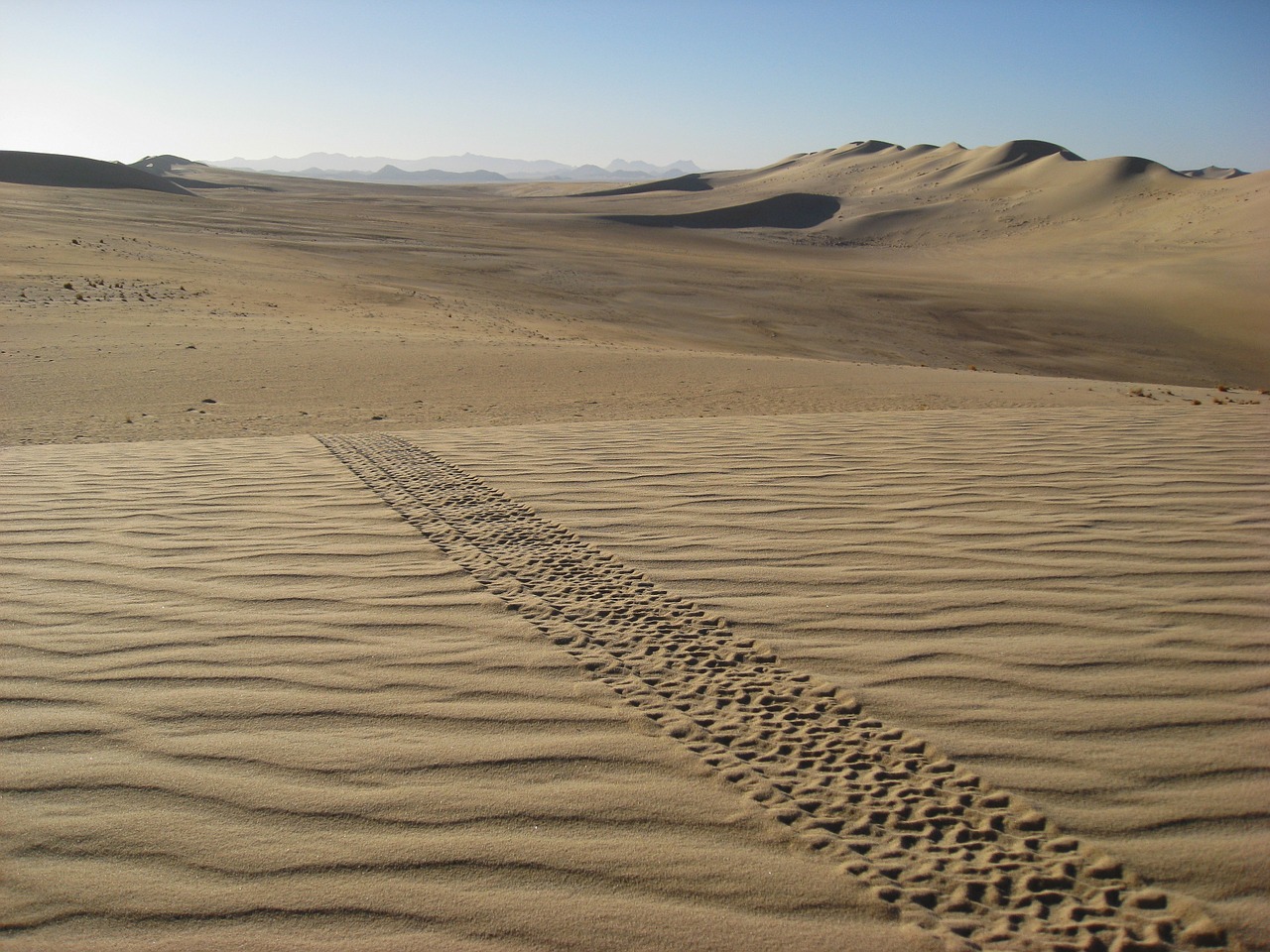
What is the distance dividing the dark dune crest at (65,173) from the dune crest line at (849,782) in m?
52.7

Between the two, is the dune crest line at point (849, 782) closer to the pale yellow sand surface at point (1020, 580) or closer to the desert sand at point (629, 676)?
the desert sand at point (629, 676)

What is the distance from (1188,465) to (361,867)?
18.6 feet

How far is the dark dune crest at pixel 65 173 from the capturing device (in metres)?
50.4

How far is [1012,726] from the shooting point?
115 inches

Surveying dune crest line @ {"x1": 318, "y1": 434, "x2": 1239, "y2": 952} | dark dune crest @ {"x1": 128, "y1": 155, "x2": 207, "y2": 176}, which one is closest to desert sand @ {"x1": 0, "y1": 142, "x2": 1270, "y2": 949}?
dune crest line @ {"x1": 318, "y1": 434, "x2": 1239, "y2": 952}

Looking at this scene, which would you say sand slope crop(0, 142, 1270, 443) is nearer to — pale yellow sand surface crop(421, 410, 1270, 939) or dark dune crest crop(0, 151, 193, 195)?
pale yellow sand surface crop(421, 410, 1270, 939)

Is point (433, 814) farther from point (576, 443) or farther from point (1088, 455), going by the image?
point (1088, 455)

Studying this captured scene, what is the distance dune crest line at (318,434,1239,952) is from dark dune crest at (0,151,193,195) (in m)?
52.7

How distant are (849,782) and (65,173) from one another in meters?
60.1

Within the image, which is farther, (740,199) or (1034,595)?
(740,199)

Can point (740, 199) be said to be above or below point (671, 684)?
above

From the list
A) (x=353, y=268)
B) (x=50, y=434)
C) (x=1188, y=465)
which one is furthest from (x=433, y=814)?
(x=353, y=268)

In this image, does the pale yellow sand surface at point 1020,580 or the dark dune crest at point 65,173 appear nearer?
the pale yellow sand surface at point 1020,580

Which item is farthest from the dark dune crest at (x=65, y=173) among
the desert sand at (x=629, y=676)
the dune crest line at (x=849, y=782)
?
the dune crest line at (x=849, y=782)
